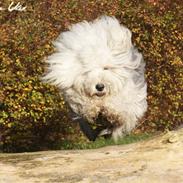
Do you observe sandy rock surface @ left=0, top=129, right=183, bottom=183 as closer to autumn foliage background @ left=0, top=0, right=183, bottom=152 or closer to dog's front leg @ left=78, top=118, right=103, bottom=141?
dog's front leg @ left=78, top=118, right=103, bottom=141

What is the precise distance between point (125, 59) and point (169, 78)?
10.6ft

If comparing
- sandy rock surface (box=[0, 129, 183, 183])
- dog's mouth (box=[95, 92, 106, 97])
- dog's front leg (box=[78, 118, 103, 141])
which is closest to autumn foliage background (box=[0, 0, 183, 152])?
dog's front leg (box=[78, 118, 103, 141])

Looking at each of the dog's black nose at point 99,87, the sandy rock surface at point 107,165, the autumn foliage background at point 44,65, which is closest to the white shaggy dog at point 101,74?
the dog's black nose at point 99,87

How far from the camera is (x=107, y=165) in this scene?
4.38 meters

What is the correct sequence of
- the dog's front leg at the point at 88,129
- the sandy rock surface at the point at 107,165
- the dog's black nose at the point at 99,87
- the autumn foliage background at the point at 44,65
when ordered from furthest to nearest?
the autumn foliage background at the point at 44,65, the dog's front leg at the point at 88,129, the dog's black nose at the point at 99,87, the sandy rock surface at the point at 107,165

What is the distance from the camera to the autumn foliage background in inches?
338

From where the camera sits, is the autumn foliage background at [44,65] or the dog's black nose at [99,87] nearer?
the dog's black nose at [99,87]

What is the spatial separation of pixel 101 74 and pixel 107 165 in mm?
1932

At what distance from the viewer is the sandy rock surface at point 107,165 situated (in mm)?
4223

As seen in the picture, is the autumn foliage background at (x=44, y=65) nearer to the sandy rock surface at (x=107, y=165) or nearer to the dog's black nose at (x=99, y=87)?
the dog's black nose at (x=99, y=87)

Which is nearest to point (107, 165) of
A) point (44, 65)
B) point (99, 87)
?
point (99, 87)

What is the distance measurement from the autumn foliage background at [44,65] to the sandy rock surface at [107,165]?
382 centimetres

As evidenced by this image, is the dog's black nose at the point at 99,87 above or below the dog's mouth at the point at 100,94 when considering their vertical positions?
above

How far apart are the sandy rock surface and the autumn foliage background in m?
3.82
